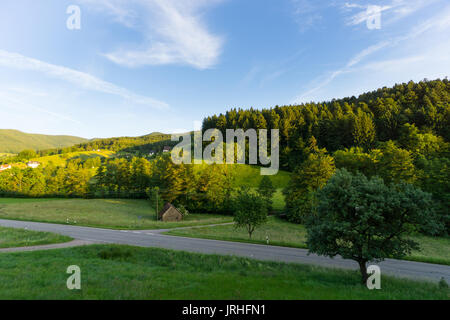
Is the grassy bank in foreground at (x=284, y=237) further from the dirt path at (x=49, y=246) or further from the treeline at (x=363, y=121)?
the treeline at (x=363, y=121)

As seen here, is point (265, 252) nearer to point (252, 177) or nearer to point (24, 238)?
A: point (24, 238)

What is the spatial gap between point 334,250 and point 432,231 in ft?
11.9

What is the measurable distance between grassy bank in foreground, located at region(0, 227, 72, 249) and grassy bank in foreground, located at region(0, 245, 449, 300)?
17.6 ft

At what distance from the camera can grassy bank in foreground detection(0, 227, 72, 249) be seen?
18.6 metres

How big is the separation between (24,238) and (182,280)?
19.8 meters

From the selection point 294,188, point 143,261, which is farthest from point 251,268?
point 294,188

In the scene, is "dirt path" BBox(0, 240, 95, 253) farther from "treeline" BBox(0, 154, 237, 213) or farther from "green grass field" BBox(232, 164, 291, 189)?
"green grass field" BBox(232, 164, 291, 189)

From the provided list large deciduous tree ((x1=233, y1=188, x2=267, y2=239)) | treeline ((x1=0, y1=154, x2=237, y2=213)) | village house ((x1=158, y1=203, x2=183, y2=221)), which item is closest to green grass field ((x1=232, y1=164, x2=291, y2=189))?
treeline ((x1=0, y1=154, x2=237, y2=213))

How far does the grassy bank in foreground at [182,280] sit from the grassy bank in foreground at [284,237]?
4.76 meters

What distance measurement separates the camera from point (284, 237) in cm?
2914

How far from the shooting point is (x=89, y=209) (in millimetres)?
48188

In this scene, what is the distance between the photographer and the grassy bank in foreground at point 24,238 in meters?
18.6

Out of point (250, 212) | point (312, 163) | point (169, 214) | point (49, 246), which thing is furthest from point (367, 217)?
point (169, 214)
